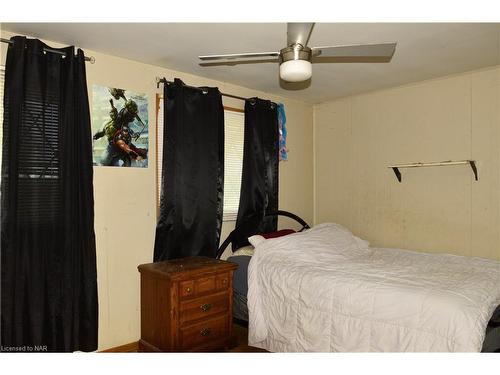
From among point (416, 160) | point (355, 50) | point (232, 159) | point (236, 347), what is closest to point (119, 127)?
point (232, 159)

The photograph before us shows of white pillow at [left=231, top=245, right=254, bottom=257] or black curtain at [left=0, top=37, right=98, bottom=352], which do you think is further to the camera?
white pillow at [left=231, top=245, right=254, bottom=257]

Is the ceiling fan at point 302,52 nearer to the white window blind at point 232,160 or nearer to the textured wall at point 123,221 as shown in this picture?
the textured wall at point 123,221

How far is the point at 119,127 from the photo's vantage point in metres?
2.81

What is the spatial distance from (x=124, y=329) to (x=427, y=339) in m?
2.14

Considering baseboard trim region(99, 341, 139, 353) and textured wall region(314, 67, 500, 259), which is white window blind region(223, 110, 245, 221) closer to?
textured wall region(314, 67, 500, 259)

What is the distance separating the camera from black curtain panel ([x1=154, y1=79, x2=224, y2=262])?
3016 millimetres

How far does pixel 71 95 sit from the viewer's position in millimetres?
2480

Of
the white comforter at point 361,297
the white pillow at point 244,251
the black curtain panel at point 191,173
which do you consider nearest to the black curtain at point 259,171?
the white pillow at point 244,251

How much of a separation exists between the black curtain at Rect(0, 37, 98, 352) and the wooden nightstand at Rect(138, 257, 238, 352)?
388mm

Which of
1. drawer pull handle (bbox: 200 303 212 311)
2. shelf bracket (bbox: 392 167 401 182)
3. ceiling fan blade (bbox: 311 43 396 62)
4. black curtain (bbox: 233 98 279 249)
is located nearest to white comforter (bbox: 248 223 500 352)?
drawer pull handle (bbox: 200 303 212 311)

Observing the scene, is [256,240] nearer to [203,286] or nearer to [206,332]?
[203,286]

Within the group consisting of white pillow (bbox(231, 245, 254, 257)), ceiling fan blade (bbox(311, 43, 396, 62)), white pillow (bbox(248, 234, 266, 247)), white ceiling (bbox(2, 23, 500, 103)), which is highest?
white ceiling (bbox(2, 23, 500, 103))

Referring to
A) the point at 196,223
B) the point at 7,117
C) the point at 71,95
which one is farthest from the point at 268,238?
the point at 7,117
